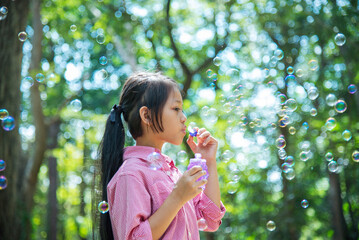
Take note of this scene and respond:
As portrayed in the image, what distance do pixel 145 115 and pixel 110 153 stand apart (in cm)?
24

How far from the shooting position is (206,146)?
1.96 meters

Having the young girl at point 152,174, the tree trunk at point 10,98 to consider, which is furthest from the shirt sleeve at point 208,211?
the tree trunk at point 10,98

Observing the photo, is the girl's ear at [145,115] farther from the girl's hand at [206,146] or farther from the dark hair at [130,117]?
the girl's hand at [206,146]

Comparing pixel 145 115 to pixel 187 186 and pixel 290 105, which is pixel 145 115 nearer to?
pixel 187 186

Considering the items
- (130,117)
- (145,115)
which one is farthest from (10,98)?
(145,115)

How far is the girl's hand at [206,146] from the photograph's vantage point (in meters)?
1.90

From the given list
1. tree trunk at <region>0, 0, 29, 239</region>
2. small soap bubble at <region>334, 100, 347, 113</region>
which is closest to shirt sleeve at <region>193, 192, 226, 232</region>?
small soap bubble at <region>334, 100, 347, 113</region>

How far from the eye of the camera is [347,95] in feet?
21.5

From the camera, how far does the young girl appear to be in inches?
57.2

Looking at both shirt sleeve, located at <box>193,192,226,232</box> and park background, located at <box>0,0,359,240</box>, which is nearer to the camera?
shirt sleeve, located at <box>193,192,226,232</box>

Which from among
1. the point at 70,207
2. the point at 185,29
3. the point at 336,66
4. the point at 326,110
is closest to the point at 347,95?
the point at 326,110

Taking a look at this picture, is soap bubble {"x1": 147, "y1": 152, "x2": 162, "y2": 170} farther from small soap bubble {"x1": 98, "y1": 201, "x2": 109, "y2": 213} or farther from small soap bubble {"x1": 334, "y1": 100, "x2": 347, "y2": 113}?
small soap bubble {"x1": 334, "y1": 100, "x2": 347, "y2": 113}

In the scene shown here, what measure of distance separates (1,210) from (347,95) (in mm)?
5491

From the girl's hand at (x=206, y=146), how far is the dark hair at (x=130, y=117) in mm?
268
